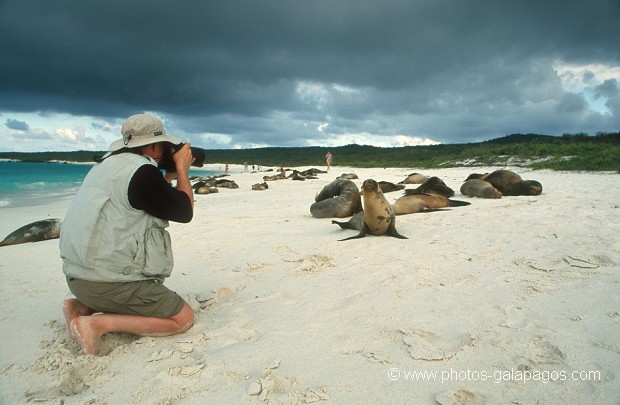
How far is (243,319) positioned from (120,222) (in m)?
1.21

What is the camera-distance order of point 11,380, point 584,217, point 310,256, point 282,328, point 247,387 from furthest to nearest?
point 584,217, point 310,256, point 282,328, point 11,380, point 247,387

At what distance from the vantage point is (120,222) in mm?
2703

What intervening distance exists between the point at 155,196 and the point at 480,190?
354 inches

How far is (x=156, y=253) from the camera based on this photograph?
289cm

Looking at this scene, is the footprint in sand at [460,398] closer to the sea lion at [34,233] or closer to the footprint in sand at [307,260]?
the footprint in sand at [307,260]

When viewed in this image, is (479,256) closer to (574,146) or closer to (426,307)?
(426,307)

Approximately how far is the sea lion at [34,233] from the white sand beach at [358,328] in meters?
1.81

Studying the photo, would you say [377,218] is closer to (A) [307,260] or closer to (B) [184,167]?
(A) [307,260]

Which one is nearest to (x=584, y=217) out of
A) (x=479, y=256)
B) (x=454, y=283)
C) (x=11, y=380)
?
(x=479, y=256)

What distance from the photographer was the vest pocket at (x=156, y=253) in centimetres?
285

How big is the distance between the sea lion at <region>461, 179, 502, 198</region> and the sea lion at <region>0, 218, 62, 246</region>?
9393 mm

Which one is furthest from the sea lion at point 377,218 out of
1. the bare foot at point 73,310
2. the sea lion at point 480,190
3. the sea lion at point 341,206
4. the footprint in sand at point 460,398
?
the sea lion at point 480,190

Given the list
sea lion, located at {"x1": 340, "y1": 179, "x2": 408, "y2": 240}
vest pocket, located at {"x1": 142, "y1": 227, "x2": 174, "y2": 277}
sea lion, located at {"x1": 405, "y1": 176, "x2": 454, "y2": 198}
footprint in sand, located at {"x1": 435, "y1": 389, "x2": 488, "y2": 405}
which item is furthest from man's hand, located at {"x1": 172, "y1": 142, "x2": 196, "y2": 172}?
sea lion, located at {"x1": 405, "y1": 176, "x2": 454, "y2": 198}

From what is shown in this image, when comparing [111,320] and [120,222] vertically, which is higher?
[120,222]
